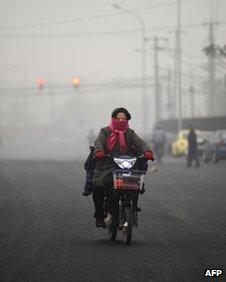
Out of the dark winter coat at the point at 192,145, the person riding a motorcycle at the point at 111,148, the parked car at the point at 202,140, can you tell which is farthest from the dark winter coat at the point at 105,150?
the parked car at the point at 202,140

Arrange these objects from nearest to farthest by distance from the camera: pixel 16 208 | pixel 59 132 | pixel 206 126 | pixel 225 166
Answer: pixel 16 208, pixel 225 166, pixel 206 126, pixel 59 132

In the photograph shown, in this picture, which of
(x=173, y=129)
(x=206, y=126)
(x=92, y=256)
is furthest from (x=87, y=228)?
(x=173, y=129)

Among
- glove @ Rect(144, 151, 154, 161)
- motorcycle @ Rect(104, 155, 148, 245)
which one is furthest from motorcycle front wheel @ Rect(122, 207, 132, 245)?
glove @ Rect(144, 151, 154, 161)

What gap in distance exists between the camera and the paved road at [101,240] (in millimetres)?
10180

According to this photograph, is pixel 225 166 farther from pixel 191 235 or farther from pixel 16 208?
pixel 191 235

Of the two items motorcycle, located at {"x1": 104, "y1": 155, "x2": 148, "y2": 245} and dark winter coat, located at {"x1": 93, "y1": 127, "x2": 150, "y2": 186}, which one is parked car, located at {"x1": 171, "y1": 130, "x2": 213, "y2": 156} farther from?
motorcycle, located at {"x1": 104, "y1": 155, "x2": 148, "y2": 245}

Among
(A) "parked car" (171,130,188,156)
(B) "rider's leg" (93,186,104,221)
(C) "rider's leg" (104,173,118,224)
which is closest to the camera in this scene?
(C) "rider's leg" (104,173,118,224)

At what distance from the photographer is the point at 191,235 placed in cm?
1332

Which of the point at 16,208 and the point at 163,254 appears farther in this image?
the point at 16,208

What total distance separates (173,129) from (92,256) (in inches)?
2524

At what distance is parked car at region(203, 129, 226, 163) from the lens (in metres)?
41.1

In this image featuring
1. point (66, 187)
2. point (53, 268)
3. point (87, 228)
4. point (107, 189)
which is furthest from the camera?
point (66, 187)

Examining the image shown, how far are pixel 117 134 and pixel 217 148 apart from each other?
93.7 ft

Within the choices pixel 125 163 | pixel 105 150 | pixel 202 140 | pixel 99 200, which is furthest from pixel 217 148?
pixel 125 163
